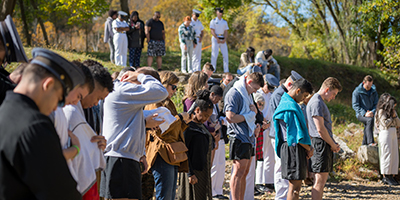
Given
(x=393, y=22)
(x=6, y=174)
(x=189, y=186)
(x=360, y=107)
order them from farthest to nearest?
(x=393, y=22) → (x=360, y=107) → (x=189, y=186) → (x=6, y=174)

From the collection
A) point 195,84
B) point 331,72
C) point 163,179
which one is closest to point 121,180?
point 163,179

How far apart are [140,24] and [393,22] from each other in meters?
12.4

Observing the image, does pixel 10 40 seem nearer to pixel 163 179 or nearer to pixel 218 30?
pixel 163 179

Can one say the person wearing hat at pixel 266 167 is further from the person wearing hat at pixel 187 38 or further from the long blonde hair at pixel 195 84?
the person wearing hat at pixel 187 38

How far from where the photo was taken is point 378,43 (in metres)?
20.3

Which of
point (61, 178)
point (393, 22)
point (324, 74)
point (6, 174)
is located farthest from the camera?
point (324, 74)

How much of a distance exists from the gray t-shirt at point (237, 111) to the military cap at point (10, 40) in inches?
132

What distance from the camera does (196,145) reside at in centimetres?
457

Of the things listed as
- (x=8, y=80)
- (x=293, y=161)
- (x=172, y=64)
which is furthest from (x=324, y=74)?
(x=8, y=80)

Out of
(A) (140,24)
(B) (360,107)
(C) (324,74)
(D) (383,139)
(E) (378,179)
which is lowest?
(E) (378,179)

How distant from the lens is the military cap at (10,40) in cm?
255

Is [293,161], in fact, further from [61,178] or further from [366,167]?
[366,167]

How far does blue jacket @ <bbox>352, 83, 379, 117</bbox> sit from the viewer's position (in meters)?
9.86

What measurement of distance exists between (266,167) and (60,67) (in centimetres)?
590
